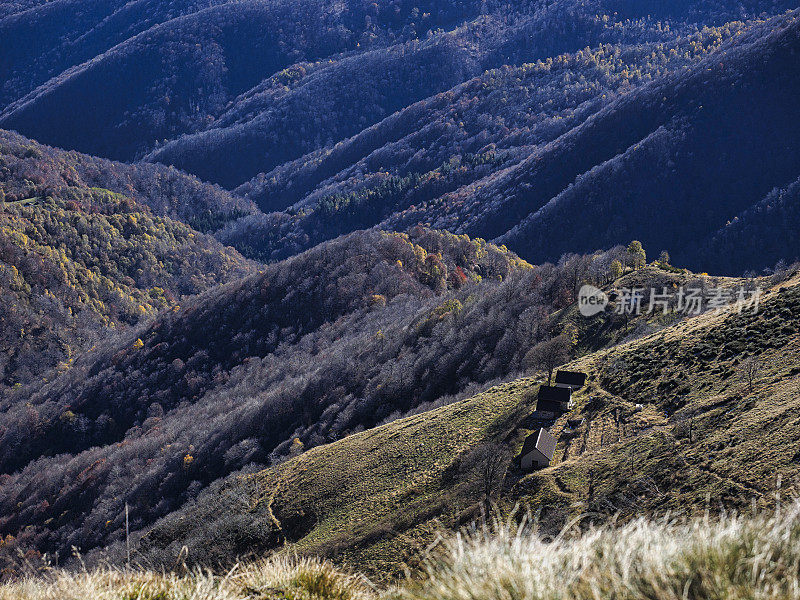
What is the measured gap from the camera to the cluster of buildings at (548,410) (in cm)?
3597

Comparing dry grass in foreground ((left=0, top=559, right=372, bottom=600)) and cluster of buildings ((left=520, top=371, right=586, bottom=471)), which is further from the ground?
dry grass in foreground ((left=0, top=559, right=372, bottom=600))

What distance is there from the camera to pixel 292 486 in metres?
47.8

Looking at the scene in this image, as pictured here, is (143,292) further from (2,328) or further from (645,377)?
(645,377)

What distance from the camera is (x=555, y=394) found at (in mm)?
41875

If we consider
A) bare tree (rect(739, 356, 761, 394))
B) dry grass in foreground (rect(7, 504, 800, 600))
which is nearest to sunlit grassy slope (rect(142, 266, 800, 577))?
bare tree (rect(739, 356, 761, 394))

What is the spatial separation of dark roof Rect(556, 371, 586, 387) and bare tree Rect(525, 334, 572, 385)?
2839 millimetres

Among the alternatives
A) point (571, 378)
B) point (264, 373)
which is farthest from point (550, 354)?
point (264, 373)

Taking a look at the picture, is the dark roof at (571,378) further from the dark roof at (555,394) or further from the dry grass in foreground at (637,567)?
the dry grass in foreground at (637,567)

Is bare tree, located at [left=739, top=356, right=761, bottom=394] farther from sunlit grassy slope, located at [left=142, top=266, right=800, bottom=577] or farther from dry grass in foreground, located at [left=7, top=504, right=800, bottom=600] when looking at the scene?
dry grass in foreground, located at [left=7, top=504, right=800, bottom=600]

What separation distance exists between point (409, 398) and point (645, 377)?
27.9 meters

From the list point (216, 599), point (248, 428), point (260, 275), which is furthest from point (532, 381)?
point (260, 275)

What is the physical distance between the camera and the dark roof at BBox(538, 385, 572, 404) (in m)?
41.6

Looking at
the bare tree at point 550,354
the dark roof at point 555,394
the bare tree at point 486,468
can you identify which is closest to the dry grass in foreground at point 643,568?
the bare tree at point 486,468

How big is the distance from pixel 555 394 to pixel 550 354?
5.91m
